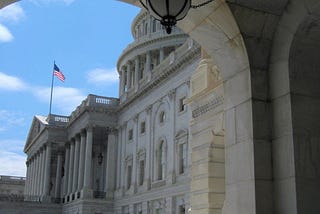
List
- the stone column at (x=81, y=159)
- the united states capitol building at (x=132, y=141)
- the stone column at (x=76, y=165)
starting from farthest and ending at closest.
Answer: the stone column at (x=76, y=165)
the stone column at (x=81, y=159)
the united states capitol building at (x=132, y=141)

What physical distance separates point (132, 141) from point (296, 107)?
5205 cm

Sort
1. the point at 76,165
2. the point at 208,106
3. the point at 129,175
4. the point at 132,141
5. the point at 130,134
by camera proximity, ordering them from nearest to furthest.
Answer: the point at 208,106, the point at 132,141, the point at 129,175, the point at 130,134, the point at 76,165

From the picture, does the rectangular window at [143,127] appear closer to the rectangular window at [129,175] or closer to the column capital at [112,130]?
the rectangular window at [129,175]

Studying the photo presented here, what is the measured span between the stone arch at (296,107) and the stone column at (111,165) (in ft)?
184

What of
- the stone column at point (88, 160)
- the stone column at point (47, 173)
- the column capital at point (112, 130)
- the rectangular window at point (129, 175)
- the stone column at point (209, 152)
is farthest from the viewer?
the stone column at point (47, 173)

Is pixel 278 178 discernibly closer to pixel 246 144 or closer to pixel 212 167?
pixel 246 144

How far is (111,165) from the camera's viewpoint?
6200cm

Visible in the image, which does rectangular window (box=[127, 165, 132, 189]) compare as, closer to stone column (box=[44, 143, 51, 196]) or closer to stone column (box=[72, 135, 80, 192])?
stone column (box=[72, 135, 80, 192])

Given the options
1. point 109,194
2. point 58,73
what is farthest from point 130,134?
point 58,73

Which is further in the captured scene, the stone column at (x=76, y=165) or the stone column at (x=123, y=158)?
the stone column at (x=76, y=165)

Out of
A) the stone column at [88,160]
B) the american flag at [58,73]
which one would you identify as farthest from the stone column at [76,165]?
the american flag at [58,73]

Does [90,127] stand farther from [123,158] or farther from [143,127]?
[143,127]

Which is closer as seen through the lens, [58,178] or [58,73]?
[58,73]

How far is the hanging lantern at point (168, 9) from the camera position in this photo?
5.42 meters
